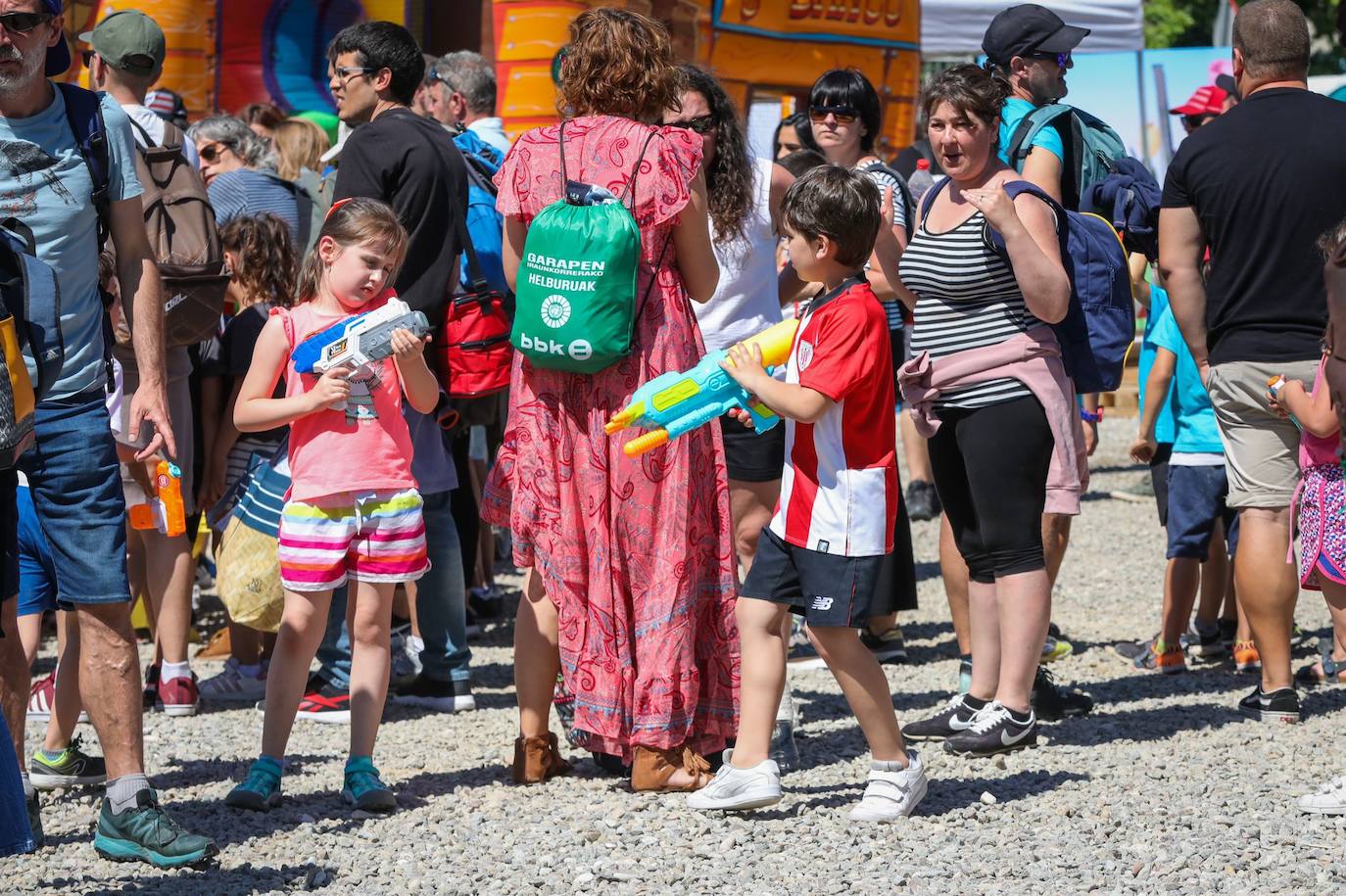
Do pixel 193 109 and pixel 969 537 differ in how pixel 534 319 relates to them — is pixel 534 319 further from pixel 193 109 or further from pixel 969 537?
pixel 193 109

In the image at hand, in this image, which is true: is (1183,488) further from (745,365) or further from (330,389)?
(330,389)

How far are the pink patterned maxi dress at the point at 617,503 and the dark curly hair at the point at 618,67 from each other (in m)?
0.07

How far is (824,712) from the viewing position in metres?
5.59

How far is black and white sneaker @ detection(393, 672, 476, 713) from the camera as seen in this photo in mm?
5691

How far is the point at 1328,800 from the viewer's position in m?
4.29

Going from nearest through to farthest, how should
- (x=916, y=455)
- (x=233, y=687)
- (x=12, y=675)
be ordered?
(x=12, y=675) → (x=233, y=687) → (x=916, y=455)

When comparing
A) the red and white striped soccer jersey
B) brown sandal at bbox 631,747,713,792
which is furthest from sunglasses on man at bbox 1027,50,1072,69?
brown sandal at bbox 631,747,713,792

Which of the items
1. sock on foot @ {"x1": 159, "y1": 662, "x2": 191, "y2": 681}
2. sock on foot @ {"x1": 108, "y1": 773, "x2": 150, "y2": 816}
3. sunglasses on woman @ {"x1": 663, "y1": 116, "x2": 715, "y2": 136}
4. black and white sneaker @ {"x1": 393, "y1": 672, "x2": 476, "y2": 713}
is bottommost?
black and white sneaker @ {"x1": 393, "y1": 672, "x2": 476, "y2": 713}

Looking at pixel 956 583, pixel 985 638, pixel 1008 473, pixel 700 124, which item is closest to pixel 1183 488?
pixel 956 583

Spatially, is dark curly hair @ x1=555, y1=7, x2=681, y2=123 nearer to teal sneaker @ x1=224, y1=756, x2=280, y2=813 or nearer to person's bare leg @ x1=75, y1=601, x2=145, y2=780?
person's bare leg @ x1=75, y1=601, x2=145, y2=780

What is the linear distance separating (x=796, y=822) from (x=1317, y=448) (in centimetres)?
207

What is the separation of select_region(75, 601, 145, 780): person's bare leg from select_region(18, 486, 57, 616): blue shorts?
774 mm

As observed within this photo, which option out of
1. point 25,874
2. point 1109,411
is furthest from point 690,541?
point 1109,411

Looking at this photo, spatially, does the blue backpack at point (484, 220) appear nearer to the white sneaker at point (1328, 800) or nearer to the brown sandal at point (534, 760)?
the brown sandal at point (534, 760)
